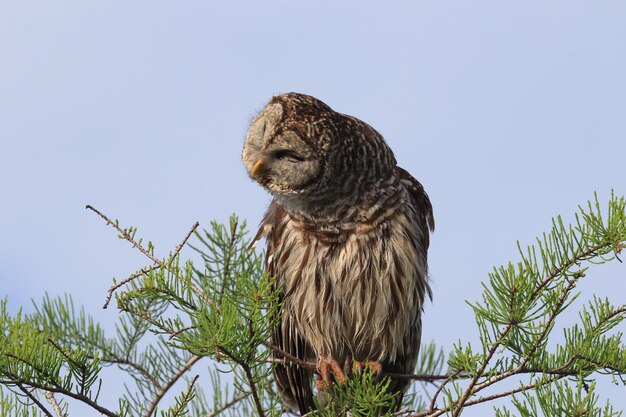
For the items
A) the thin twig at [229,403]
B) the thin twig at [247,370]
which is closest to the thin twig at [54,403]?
the thin twig at [247,370]

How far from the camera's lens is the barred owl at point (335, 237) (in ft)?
11.9

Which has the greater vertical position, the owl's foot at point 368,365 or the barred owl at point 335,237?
the barred owl at point 335,237

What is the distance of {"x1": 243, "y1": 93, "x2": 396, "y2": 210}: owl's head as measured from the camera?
11.9ft

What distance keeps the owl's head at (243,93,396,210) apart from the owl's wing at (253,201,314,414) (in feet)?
0.59

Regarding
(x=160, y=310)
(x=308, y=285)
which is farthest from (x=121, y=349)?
(x=308, y=285)

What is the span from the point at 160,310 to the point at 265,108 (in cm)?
106

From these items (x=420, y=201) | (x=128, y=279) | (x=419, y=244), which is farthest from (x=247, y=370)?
(x=420, y=201)

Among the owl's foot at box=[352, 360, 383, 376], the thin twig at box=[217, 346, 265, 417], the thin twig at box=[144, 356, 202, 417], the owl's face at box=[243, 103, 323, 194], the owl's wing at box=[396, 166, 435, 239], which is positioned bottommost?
the thin twig at box=[217, 346, 265, 417]

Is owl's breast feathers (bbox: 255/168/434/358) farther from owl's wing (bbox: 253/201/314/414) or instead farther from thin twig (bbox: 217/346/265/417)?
thin twig (bbox: 217/346/265/417)

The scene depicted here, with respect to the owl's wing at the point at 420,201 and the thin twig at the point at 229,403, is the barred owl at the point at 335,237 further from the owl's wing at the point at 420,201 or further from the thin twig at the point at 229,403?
the thin twig at the point at 229,403

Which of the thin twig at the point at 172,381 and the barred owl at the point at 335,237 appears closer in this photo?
the barred owl at the point at 335,237

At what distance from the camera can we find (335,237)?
3.63 m

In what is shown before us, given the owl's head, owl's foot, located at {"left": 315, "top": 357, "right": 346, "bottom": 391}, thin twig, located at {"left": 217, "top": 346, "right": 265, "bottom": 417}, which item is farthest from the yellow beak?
thin twig, located at {"left": 217, "top": 346, "right": 265, "bottom": 417}

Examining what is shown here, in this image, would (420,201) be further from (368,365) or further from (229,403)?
(229,403)
